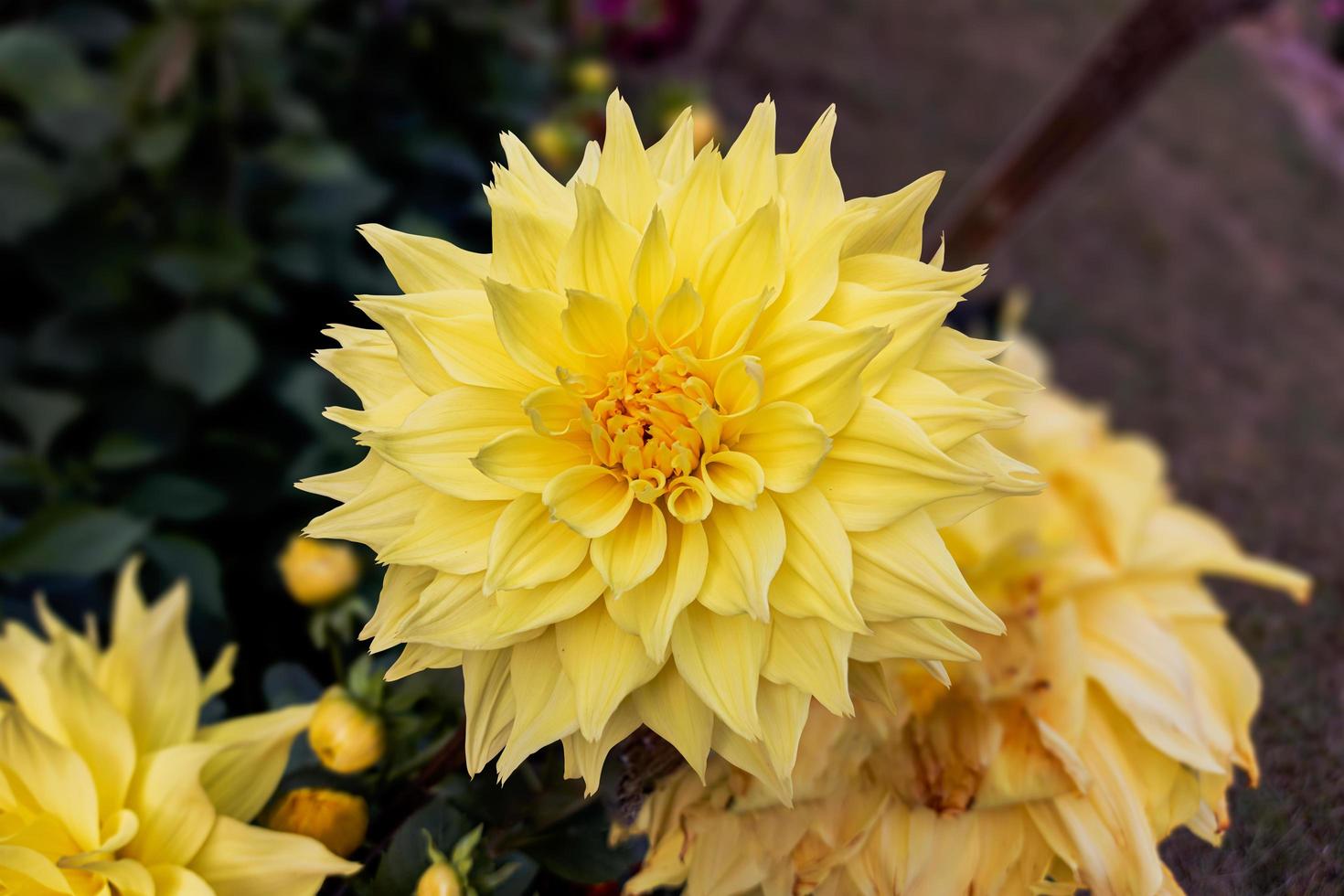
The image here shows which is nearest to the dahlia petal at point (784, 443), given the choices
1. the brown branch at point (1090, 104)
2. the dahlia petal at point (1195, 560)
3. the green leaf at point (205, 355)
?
the dahlia petal at point (1195, 560)

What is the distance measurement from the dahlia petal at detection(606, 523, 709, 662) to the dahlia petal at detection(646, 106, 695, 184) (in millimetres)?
146

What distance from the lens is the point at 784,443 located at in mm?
357

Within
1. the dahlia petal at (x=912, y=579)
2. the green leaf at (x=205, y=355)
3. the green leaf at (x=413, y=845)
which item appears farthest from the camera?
the green leaf at (x=205, y=355)

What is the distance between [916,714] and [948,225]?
1000 millimetres

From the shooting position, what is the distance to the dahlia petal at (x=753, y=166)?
1.24 feet

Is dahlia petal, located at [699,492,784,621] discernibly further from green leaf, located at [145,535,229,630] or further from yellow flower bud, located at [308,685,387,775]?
green leaf, located at [145,535,229,630]

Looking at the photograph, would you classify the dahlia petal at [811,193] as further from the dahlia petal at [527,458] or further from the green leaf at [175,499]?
the green leaf at [175,499]

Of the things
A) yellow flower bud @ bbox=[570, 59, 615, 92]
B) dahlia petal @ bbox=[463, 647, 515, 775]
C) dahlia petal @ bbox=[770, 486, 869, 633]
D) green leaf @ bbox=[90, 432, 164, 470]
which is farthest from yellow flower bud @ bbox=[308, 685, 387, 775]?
yellow flower bud @ bbox=[570, 59, 615, 92]

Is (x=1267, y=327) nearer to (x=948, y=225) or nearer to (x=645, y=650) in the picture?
(x=948, y=225)

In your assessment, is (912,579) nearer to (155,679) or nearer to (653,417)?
(653,417)

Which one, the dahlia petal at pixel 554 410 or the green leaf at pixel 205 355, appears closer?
the dahlia petal at pixel 554 410

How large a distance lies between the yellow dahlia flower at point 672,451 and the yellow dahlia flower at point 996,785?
0.05 meters

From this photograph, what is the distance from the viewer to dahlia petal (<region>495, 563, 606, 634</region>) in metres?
0.34

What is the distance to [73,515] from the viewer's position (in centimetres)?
74
